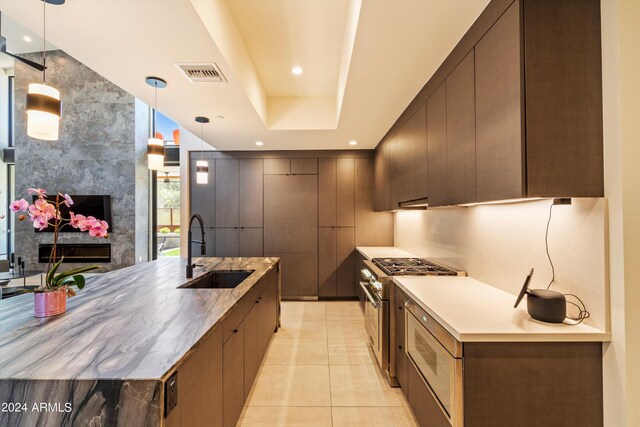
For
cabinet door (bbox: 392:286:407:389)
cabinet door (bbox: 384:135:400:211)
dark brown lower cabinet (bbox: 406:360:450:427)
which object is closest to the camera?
dark brown lower cabinet (bbox: 406:360:450:427)

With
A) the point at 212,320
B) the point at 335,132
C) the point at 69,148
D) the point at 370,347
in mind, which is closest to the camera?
the point at 212,320

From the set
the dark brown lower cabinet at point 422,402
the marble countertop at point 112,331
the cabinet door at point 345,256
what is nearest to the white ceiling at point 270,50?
the marble countertop at point 112,331

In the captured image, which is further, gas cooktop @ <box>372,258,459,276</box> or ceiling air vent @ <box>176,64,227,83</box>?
gas cooktop @ <box>372,258,459,276</box>

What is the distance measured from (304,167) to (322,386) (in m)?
3.43

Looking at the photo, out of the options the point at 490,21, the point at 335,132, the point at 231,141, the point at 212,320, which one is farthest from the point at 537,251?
the point at 231,141

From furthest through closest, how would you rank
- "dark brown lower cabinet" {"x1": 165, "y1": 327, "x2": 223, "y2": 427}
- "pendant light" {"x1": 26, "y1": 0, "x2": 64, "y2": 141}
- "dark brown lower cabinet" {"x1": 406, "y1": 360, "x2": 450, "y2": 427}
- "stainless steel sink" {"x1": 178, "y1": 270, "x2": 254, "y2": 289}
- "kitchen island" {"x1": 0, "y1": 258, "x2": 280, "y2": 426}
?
"stainless steel sink" {"x1": 178, "y1": 270, "x2": 254, "y2": 289}
"pendant light" {"x1": 26, "y1": 0, "x2": 64, "y2": 141}
"dark brown lower cabinet" {"x1": 406, "y1": 360, "x2": 450, "y2": 427}
"dark brown lower cabinet" {"x1": 165, "y1": 327, "x2": 223, "y2": 427}
"kitchen island" {"x1": 0, "y1": 258, "x2": 280, "y2": 426}

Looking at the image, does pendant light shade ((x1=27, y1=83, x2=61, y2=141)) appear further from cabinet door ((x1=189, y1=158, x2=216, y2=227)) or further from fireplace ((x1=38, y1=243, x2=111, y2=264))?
fireplace ((x1=38, y1=243, x2=111, y2=264))

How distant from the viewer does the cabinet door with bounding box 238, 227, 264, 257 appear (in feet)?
15.9

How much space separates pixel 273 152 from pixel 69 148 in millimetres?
4377

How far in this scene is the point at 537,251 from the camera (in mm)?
1578

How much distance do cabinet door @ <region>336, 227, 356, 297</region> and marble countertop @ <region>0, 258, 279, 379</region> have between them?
9.24ft

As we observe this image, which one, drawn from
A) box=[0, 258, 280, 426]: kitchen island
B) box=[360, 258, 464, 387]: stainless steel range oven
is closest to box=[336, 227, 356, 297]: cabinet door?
box=[360, 258, 464, 387]: stainless steel range oven

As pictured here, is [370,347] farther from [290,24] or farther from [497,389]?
[290,24]

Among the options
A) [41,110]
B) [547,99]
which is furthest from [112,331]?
[547,99]
